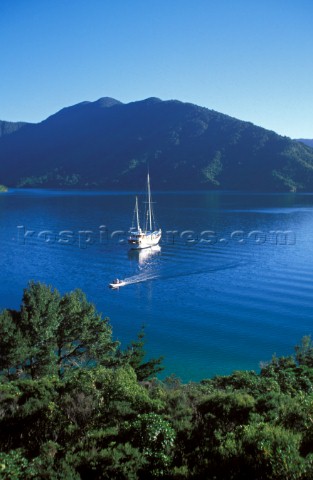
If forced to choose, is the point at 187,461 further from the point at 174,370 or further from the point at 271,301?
the point at 271,301

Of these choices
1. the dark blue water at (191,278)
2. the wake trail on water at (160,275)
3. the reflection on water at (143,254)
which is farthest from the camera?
the reflection on water at (143,254)

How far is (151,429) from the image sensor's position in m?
11.9

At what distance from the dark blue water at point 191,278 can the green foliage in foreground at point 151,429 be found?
1257 centimetres

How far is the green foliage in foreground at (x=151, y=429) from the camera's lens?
10477mm

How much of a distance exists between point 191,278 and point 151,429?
43.1 meters

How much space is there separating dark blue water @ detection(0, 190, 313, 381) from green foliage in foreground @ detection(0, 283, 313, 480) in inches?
495

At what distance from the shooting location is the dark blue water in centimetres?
3541

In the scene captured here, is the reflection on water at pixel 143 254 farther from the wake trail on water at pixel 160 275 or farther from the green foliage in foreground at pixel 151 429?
the green foliage in foreground at pixel 151 429

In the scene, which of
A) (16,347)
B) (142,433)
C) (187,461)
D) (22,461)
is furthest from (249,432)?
(16,347)

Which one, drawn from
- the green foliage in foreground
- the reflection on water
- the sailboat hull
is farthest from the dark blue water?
the green foliage in foreground

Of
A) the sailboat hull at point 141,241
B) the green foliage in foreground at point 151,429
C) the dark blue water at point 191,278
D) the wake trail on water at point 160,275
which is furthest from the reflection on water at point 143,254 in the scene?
the green foliage in foreground at point 151,429

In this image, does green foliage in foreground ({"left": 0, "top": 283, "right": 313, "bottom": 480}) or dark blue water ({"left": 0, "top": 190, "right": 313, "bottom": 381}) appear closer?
green foliage in foreground ({"left": 0, "top": 283, "right": 313, "bottom": 480})

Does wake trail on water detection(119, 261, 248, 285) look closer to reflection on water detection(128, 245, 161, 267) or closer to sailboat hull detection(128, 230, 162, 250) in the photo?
reflection on water detection(128, 245, 161, 267)

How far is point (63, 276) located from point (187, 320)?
21549 mm
